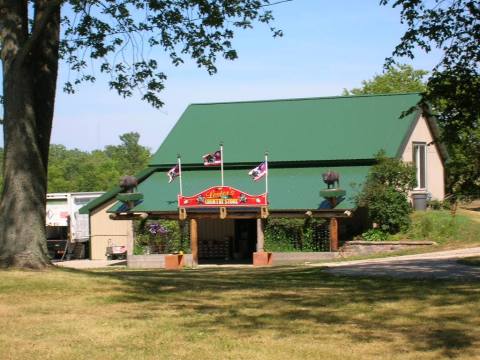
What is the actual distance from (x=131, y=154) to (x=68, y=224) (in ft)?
390

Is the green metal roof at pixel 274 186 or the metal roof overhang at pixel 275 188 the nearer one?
the metal roof overhang at pixel 275 188

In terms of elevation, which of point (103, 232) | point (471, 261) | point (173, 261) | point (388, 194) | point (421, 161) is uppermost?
point (421, 161)

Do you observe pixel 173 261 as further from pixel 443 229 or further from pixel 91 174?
pixel 91 174

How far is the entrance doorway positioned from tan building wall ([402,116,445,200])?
7.30 metres

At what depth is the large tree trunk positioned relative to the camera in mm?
12922

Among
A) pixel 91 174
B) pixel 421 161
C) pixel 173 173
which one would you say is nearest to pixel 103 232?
pixel 173 173

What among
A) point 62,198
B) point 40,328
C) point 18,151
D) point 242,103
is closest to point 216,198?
point 242,103

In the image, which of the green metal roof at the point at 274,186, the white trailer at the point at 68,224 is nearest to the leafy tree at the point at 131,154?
the white trailer at the point at 68,224

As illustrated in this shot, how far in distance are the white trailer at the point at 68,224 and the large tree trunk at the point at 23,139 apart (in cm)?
2470

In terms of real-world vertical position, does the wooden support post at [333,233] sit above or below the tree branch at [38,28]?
below

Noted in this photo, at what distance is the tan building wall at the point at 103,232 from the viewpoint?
36750 millimetres

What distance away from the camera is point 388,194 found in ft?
91.3

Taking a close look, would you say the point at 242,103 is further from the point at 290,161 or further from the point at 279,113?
the point at 290,161

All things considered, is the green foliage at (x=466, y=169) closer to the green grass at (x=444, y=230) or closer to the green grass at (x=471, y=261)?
the green grass at (x=471, y=261)
